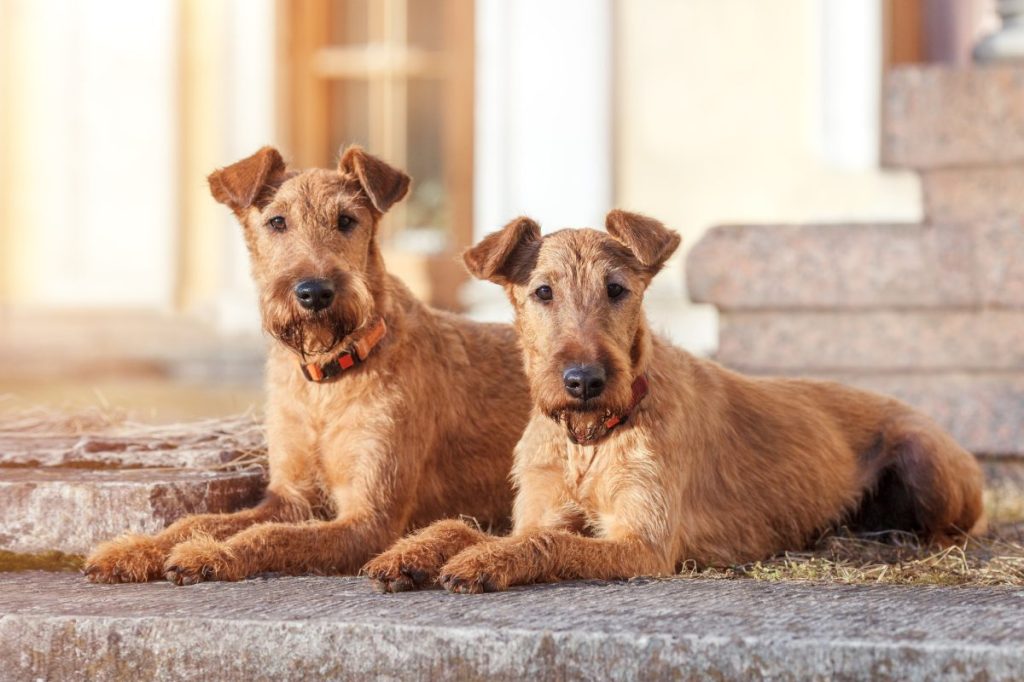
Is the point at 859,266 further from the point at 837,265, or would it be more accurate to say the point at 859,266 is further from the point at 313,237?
the point at 313,237

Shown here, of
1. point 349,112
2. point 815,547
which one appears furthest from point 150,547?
point 349,112

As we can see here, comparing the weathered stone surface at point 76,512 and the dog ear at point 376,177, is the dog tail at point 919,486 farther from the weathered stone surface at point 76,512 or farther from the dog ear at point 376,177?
the weathered stone surface at point 76,512

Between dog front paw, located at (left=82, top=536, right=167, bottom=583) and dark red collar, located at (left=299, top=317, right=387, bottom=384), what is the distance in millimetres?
688

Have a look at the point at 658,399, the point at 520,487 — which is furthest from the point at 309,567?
the point at 658,399

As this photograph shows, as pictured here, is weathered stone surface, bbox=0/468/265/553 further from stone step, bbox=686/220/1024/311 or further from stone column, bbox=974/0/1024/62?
stone column, bbox=974/0/1024/62

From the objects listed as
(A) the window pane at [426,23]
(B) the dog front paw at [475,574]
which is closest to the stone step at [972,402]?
(B) the dog front paw at [475,574]

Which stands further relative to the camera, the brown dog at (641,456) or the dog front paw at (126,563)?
the dog front paw at (126,563)

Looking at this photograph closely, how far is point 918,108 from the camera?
682 cm

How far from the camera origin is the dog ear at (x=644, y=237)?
412cm

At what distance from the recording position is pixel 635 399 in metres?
4.16

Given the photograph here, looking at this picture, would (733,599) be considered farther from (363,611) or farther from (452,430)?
(452,430)

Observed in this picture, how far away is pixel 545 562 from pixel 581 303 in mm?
729

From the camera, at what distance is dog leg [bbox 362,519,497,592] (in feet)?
12.3

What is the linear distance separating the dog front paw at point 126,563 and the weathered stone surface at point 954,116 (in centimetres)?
421
